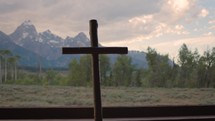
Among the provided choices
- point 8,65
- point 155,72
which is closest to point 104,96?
point 155,72

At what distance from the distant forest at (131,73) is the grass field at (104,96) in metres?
0.21

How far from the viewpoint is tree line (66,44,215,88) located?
4.67 meters

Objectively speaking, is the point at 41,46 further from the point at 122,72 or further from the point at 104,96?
the point at 104,96

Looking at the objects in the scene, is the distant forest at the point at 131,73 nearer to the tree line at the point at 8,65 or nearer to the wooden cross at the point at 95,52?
the tree line at the point at 8,65

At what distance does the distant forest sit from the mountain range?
0.37 feet

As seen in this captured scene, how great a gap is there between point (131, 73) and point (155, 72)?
350 millimetres

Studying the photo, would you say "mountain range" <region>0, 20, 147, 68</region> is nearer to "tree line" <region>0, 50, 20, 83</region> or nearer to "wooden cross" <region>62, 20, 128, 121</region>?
"tree line" <region>0, 50, 20, 83</region>

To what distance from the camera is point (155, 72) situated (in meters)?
4.94

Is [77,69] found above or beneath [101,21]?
beneath

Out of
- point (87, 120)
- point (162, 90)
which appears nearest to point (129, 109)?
point (87, 120)

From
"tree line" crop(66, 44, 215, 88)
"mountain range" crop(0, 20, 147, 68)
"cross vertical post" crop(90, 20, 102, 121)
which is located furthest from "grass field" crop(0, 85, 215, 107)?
"cross vertical post" crop(90, 20, 102, 121)

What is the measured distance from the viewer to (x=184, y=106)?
11.9 feet

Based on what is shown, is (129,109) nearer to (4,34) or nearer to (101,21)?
(101,21)

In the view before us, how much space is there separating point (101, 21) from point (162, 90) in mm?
1355
